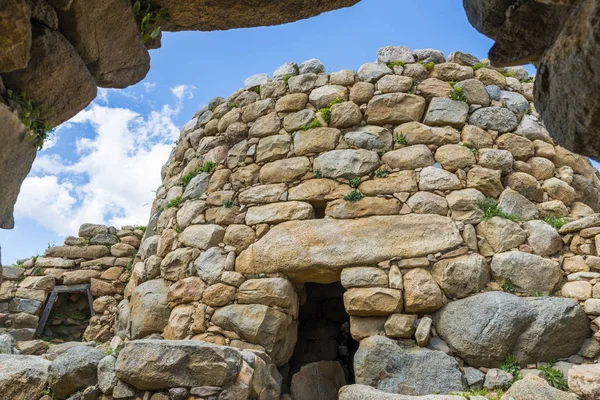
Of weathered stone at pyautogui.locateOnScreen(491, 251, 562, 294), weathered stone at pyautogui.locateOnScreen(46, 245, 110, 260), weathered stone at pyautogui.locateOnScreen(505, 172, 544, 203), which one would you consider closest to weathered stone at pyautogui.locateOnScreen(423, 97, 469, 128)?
weathered stone at pyautogui.locateOnScreen(505, 172, 544, 203)

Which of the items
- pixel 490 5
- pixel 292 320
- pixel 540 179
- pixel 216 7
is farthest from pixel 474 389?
pixel 216 7

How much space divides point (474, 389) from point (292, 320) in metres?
1.66

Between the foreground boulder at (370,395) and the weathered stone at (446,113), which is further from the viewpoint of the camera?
the weathered stone at (446,113)

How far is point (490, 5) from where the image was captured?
1691 millimetres

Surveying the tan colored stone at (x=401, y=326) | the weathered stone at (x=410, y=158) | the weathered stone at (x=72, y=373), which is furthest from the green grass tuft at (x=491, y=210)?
the weathered stone at (x=72, y=373)

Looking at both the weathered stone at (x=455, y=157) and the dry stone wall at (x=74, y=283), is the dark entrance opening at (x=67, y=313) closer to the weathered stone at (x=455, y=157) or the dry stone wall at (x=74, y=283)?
the dry stone wall at (x=74, y=283)

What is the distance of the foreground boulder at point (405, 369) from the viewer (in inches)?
140

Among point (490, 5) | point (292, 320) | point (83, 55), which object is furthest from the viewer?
point (292, 320)

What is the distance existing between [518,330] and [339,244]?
1573 millimetres

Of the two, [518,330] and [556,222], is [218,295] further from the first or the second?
[556,222]

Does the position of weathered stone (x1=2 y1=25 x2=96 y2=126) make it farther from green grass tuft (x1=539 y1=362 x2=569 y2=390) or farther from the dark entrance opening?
the dark entrance opening

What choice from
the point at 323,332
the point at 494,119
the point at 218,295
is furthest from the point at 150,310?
the point at 494,119

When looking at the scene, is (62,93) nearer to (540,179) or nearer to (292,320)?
(292,320)

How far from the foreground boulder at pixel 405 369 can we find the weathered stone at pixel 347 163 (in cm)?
159
